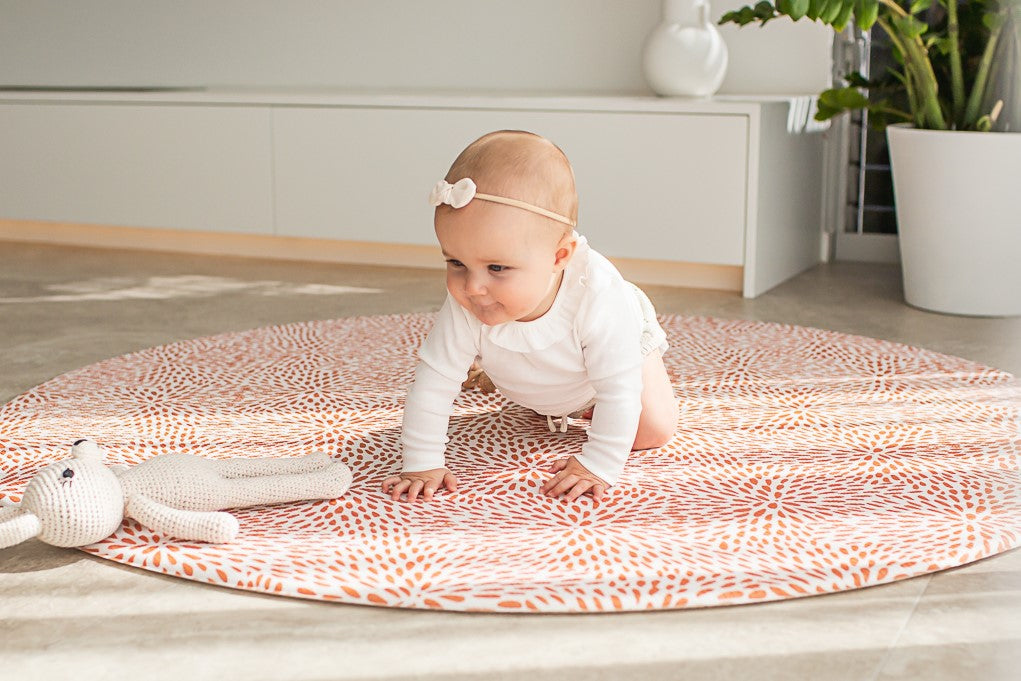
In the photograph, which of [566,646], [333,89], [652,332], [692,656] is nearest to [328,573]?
[566,646]

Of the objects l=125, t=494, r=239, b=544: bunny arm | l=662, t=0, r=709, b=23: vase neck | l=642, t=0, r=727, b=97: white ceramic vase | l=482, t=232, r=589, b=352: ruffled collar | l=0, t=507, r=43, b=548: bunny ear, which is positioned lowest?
l=125, t=494, r=239, b=544: bunny arm

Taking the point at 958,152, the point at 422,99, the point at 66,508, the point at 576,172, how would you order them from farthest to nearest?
1. the point at 422,99
2. the point at 576,172
3. the point at 958,152
4. the point at 66,508

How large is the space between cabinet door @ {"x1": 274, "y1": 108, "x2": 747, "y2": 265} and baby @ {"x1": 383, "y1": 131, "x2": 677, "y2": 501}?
1287 millimetres

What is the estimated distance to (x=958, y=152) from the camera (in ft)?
7.77

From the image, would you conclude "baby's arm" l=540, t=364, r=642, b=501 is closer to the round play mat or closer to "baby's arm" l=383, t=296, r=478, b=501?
the round play mat

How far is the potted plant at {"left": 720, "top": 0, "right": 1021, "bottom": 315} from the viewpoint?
2.34m

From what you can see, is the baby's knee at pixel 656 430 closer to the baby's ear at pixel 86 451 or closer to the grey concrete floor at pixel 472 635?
the grey concrete floor at pixel 472 635

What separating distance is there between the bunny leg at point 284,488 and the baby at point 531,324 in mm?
72

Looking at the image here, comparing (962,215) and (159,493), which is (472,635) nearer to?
(159,493)

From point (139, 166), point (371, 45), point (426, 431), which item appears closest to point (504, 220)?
point (426, 431)

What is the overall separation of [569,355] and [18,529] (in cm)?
65

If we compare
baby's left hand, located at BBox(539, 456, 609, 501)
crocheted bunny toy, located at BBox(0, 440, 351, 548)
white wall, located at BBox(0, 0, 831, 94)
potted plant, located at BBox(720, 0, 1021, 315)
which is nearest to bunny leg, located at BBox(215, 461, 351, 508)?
crocheted bunny toy, located at BBox(0, 440, 351, 548)

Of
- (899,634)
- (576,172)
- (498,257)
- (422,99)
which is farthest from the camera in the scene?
(422,99)

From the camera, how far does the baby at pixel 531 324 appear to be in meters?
1.24
